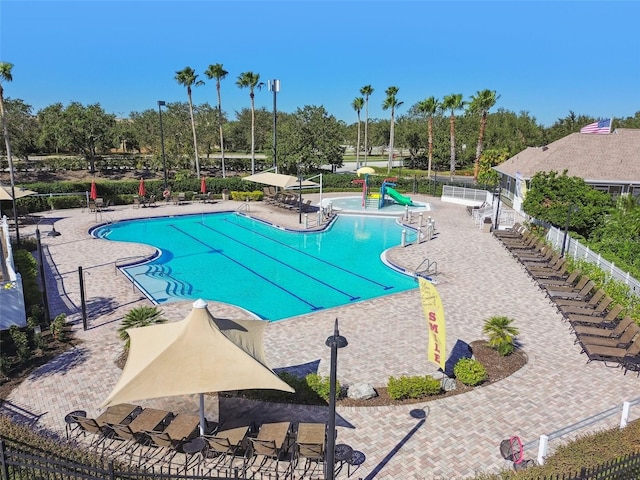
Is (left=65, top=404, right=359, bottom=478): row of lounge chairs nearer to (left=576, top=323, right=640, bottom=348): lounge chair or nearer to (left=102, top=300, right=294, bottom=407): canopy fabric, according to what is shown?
(left=102, top=300, right=294, bottom=407): canopy fabric

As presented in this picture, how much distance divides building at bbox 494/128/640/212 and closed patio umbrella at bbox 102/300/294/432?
26.7 meters

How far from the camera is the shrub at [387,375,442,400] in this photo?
10188 millimetres

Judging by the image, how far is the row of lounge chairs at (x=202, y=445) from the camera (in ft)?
26.2

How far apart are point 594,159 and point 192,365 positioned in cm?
3201

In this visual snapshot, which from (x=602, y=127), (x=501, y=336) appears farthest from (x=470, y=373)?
(x=602, y=127)

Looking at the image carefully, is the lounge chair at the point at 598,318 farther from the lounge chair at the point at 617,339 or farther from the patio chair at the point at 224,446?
the patio chair at the point at 224,446

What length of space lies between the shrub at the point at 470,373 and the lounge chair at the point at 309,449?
416 centimetres

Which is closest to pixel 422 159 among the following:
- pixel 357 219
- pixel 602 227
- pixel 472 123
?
pixel 472 123

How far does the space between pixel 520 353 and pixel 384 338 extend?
3699mm

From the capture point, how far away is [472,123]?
7188cm

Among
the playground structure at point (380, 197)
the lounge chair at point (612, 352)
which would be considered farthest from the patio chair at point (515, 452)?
the playground structure at point (380, 197)

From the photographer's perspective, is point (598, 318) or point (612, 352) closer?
point (612, 352)

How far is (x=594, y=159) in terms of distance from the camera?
31016 millimetres

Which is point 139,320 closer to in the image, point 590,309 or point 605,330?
point 605,330
